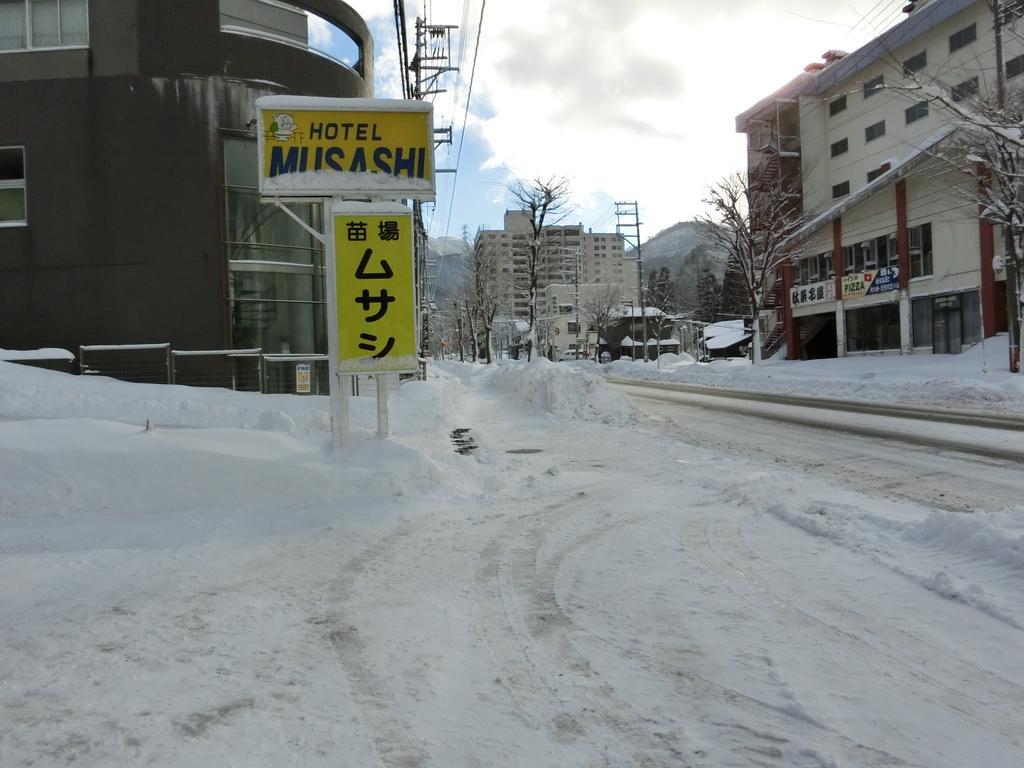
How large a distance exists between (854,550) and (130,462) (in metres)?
6.62

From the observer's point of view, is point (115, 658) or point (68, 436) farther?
point (68, 436)

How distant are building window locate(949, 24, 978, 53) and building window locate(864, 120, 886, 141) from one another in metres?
5.62

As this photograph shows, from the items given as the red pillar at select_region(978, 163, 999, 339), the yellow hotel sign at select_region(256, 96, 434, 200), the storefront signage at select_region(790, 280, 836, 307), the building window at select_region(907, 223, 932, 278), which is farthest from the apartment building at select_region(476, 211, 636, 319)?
the yellow hotel sign at select_region(256, 96, 434, 200)

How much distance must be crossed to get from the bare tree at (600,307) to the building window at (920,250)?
132 ft

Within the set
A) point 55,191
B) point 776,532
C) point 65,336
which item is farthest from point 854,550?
point 55,191

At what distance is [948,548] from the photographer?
190 inches

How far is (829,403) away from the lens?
A: 17.9 metres

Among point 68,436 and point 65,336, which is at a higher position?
point 65,336

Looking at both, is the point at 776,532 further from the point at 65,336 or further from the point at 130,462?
the point at 65,336

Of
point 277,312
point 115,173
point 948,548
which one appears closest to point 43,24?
point 115,173

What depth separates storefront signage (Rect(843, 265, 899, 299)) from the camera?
31312 mm

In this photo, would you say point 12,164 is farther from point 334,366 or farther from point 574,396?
point 574,396

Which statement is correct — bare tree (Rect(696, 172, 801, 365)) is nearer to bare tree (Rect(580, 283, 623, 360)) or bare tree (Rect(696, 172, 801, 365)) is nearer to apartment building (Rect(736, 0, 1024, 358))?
apartment building (Rect(736, 0, 1024, 358))

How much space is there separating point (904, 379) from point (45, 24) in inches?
1014
